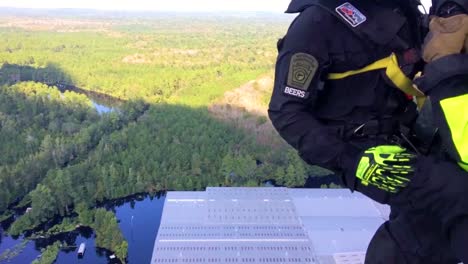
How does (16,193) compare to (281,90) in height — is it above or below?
below

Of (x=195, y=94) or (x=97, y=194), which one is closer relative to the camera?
(x=97, y=194)

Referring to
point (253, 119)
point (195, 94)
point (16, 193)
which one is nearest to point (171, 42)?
point (195, 94)

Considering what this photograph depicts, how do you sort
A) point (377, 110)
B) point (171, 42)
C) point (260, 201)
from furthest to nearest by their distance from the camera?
point (171, 42), point (260, 201), point (377, 110)

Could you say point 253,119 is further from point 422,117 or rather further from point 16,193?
point 422,117

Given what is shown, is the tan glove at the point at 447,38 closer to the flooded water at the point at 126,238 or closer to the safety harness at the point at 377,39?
the safety harness at the point at 377,39

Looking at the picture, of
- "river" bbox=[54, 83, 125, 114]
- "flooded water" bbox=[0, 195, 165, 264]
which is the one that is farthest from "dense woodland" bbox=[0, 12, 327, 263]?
"river" bbox=[54, 83, 125, 114]

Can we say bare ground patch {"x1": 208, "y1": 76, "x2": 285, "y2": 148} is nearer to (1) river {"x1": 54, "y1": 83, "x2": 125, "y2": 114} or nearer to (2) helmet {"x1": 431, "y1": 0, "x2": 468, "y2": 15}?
(1) river {"x1": 54, "y1": 83, "x2": 125, "y2": 114}
